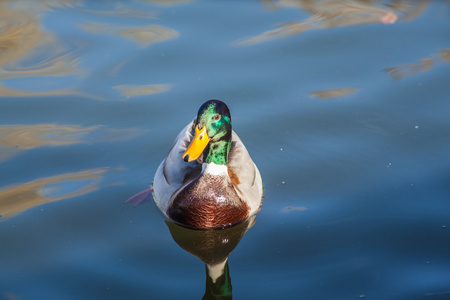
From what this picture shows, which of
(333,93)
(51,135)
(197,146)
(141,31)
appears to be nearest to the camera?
(197,146)

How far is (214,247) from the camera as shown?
531cm

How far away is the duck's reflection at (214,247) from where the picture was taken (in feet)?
15.7

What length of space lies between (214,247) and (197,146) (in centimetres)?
81

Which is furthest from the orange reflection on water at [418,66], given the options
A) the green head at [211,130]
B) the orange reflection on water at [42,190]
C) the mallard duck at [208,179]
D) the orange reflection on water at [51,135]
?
the orange reflection on water at [42,190]

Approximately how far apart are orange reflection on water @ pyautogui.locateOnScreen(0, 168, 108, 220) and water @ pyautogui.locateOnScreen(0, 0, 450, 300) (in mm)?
15

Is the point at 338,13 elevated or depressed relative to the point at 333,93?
elevated

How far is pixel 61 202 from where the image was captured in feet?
18.5

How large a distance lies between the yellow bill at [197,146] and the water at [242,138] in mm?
670

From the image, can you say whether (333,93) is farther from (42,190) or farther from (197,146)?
(42,190)

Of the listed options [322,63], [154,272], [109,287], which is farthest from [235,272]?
[322,63]

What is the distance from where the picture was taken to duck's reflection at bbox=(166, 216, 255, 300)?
4.80 meters

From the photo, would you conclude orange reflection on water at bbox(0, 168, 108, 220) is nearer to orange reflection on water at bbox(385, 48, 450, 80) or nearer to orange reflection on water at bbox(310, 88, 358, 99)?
orange reflection on water at bbox(310, 88, 358, 99)

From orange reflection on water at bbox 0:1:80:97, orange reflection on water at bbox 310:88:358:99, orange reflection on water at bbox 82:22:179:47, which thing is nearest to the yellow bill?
orange reflection on water at bbox 310:88:358:99

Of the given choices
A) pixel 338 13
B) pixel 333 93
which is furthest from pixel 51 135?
pixel 338 13
